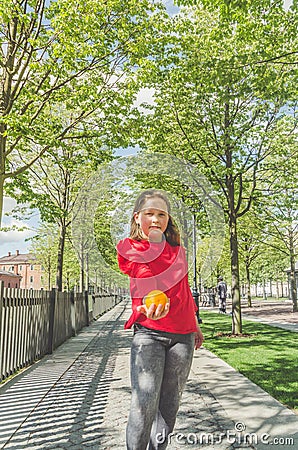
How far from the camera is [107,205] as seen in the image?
2.93 metres

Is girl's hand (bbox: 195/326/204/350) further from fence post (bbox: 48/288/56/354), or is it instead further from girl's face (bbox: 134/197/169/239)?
fence post (bbox: 48/288/56/354)

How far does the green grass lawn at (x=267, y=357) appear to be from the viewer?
20.6 feet

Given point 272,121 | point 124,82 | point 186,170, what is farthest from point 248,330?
point 186,170

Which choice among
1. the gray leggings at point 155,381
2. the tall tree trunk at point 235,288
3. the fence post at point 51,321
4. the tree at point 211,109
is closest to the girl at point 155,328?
the gray leggings at point 155,381

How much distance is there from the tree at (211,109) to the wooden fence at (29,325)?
210 inches

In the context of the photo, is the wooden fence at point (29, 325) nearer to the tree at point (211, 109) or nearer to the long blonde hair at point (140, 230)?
the long blonde hair at point (140, 230)

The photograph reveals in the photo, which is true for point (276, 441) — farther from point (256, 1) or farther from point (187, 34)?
point (187, 34)

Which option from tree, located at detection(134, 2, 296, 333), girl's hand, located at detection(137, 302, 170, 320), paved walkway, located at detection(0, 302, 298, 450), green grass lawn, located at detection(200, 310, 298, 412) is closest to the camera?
girl's hand, located at detection(137, 302, 170, 320)

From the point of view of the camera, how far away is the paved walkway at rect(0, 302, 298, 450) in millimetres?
4145

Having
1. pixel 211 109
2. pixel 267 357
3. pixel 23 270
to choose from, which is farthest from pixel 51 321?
pixel 23 270

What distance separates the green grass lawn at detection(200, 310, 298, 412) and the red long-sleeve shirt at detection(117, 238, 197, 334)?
345 centimetres

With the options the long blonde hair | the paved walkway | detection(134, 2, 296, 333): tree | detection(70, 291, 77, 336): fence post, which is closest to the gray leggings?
the long blonde hair

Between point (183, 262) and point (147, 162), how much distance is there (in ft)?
2.33

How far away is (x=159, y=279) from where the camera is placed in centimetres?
262
